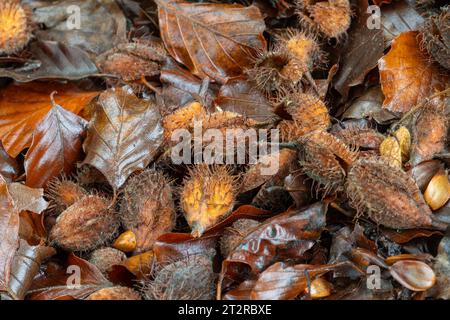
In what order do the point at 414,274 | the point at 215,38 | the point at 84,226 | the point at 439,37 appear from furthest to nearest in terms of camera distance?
1. the point at 215,38
2. the point at 439,37
3. the point at 84,226
4. the point at 414,274

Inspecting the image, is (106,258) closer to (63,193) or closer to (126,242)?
(126,242)

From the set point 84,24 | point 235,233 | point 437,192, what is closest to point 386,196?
point 437,192

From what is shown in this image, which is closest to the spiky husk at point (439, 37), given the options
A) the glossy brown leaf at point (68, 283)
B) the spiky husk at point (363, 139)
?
the spiky husk at point (363, 139)

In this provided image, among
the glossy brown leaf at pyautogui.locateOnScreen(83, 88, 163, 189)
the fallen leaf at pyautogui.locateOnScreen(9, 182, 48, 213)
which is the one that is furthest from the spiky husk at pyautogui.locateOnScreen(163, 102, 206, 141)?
the fallen leaf at pyautogui.locateOnScreen(9, 182, 48, 213)

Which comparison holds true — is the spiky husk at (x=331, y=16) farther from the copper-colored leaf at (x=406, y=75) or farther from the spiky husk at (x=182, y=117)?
the spiky husk at (x=182, y=117)

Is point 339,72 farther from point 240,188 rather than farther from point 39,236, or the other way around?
point 39,236
